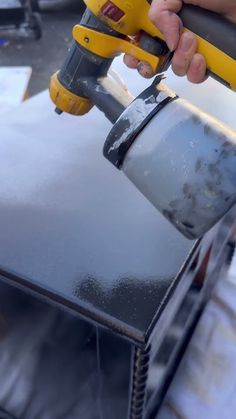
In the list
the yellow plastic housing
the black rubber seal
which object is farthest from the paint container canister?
the yellow plastic housing

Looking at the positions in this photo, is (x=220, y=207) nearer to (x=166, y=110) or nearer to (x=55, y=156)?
(x=166, y=110)

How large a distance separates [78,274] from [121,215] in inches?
4.7

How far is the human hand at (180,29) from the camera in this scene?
495 mm

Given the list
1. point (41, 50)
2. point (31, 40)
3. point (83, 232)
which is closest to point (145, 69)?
point (83, 232)

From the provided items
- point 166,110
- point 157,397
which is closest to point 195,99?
point 166,110

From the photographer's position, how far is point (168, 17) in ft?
1.66

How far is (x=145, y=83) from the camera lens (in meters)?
0.93

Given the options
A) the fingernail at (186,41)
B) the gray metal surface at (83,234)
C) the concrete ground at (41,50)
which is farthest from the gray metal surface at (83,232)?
the concrete ground at (41,50)

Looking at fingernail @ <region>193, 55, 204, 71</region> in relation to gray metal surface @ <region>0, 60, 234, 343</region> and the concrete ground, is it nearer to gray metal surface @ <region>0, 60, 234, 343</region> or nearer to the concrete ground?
gray metal surface @ <region>0, 60, 234, 343</region>

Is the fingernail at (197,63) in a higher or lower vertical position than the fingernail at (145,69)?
higher

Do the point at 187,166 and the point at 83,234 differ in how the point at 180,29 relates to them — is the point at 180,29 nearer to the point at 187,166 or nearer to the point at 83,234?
the point at 187,166

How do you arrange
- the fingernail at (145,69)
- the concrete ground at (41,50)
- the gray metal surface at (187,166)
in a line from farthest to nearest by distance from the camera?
the concrete ground at (41,50), the fingernail at (145,69), the gray metal surface at (187,166)

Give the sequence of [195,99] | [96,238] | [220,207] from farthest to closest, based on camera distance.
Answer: [195,99] < [96,238] < [220,207]

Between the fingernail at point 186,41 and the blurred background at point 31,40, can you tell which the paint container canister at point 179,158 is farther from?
the blurred background at point 31,40
